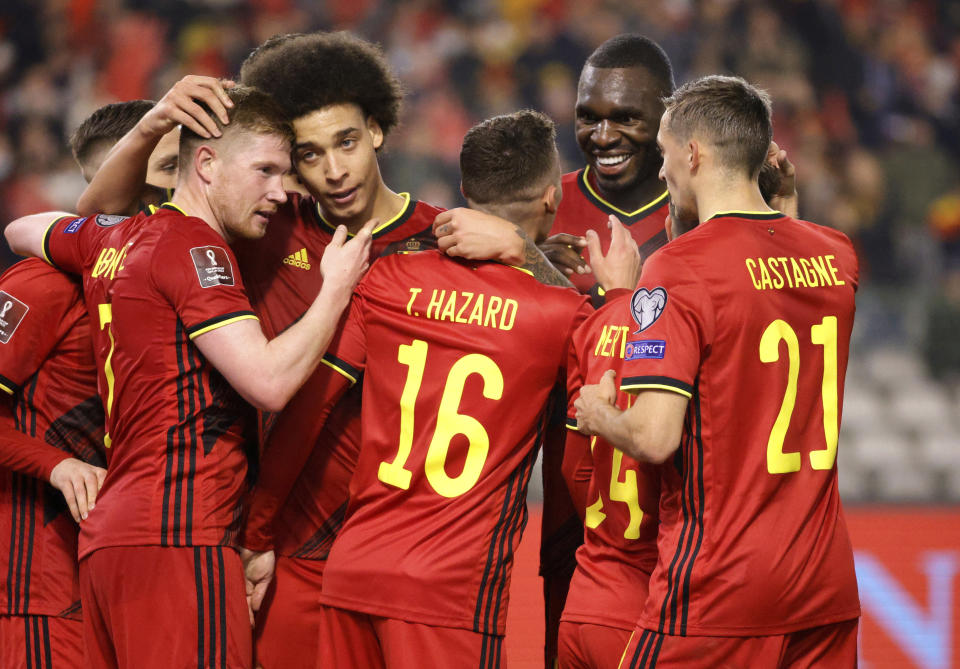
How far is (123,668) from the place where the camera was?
3408mm

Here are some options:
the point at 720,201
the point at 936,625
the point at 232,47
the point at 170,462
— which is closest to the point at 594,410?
the point at 720,201

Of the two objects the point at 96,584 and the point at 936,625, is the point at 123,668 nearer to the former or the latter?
the point at 96,584

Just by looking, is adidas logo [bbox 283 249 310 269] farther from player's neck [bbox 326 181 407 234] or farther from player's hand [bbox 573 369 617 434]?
player's hand [bbox 573 369 617 434]

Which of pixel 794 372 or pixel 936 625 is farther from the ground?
pixel 794 372

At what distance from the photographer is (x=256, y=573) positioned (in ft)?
12.8

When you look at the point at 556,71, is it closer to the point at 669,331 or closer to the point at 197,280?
the point at 197,280

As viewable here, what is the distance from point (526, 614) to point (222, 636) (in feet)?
12.0

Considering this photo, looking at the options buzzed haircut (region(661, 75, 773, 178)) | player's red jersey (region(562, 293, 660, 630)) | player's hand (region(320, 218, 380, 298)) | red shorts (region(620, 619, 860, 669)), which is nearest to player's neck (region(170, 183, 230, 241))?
player's hand (region(320, 218, 380, 298))

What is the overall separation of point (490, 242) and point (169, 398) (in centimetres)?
109

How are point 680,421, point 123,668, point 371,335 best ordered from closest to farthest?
point 680,421, point 123,668, point 371,335

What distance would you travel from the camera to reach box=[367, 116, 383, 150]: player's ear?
14.3 feet

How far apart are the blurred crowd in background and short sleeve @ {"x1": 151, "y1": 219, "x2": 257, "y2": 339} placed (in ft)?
23.6

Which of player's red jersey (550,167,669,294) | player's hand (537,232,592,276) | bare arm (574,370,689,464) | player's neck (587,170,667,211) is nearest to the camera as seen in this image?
bare arm (574,370,689,464)

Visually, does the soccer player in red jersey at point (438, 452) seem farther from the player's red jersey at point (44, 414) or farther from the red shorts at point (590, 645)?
the player's red jersey at point (44, 414)
